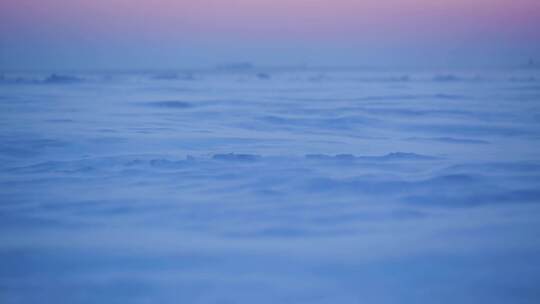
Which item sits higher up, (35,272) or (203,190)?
(203,190)

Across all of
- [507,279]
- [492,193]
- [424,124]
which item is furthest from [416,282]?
[424,124]

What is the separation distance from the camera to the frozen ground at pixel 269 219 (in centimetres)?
305

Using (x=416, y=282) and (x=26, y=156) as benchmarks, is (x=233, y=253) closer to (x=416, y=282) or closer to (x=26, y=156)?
(x=416, y=282)

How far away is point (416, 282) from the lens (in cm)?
305

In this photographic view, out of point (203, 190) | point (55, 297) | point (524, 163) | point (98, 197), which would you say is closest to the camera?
point (55, 297)

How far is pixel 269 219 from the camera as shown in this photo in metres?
4.20

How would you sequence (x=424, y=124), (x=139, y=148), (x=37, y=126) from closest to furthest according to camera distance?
(x=139, y=148) < (x=37, y=126) < (x=424, y=124)

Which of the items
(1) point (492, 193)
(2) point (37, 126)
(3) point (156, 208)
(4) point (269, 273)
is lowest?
(4) point (269, 273)

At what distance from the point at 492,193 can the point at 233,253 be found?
290cm

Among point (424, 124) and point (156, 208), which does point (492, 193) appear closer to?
point (156, 208)

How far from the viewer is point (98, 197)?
15.8 ft

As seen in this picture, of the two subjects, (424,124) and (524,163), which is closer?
(524,163)

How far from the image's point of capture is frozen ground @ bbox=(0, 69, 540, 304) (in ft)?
10.00

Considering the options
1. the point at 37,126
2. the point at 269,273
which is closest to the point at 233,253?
the point at 269,273
